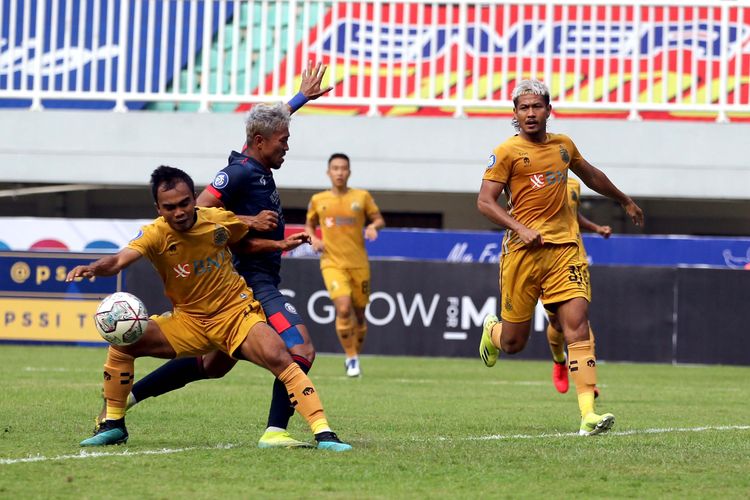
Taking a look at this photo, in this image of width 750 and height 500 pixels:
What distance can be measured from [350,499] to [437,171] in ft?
50.9

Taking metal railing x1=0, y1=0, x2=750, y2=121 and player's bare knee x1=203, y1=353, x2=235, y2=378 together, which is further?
metal railing x1=0, y1=0, x2=750, y2=121

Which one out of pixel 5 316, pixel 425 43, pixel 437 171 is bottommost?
pixel 5 316

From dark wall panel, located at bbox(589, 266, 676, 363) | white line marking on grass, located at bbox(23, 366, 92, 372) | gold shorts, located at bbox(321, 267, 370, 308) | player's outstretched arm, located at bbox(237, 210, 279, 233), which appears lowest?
white line marking on grass, located at bbox(23, 366, 92, 372)

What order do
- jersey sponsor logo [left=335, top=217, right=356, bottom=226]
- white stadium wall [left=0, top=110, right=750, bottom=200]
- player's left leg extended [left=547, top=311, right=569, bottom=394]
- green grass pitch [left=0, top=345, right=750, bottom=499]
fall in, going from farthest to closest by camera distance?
1. white stadium wall [left=0, top=110, right=750, bottom=200]
2. jersey sponsor logo [left=335, top=217, right=356, bottom=226]
3. player's left leg extended [left=547, top=311, right=569, bottom=394]
4. green grass pitch [left=0, top=345, right=750, bottom=499]

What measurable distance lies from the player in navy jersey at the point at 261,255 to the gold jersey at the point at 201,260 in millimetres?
182

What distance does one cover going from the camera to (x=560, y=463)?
6.69m

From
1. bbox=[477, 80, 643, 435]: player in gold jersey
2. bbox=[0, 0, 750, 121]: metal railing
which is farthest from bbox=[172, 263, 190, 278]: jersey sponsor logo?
bbox=[0, 0, 750, 121]: metal railing

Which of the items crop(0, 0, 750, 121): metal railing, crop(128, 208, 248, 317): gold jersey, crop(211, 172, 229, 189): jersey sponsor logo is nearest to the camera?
crop(128, 208, 248, 317): gold jersey

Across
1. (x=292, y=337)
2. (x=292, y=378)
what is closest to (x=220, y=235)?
(x=292, y=337)

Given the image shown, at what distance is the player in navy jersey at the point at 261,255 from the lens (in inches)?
288

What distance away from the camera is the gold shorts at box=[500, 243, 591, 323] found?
28.1ft

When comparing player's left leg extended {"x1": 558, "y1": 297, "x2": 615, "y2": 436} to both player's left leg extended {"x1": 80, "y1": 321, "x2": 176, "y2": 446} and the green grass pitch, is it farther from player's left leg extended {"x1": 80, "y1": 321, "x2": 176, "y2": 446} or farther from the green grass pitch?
player's left leg extended {"x1": 80, "y1": 321, "x2": 176, "y2": 446}

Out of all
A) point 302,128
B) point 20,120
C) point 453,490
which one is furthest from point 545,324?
point 453,490

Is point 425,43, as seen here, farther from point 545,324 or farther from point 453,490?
point 453,490
